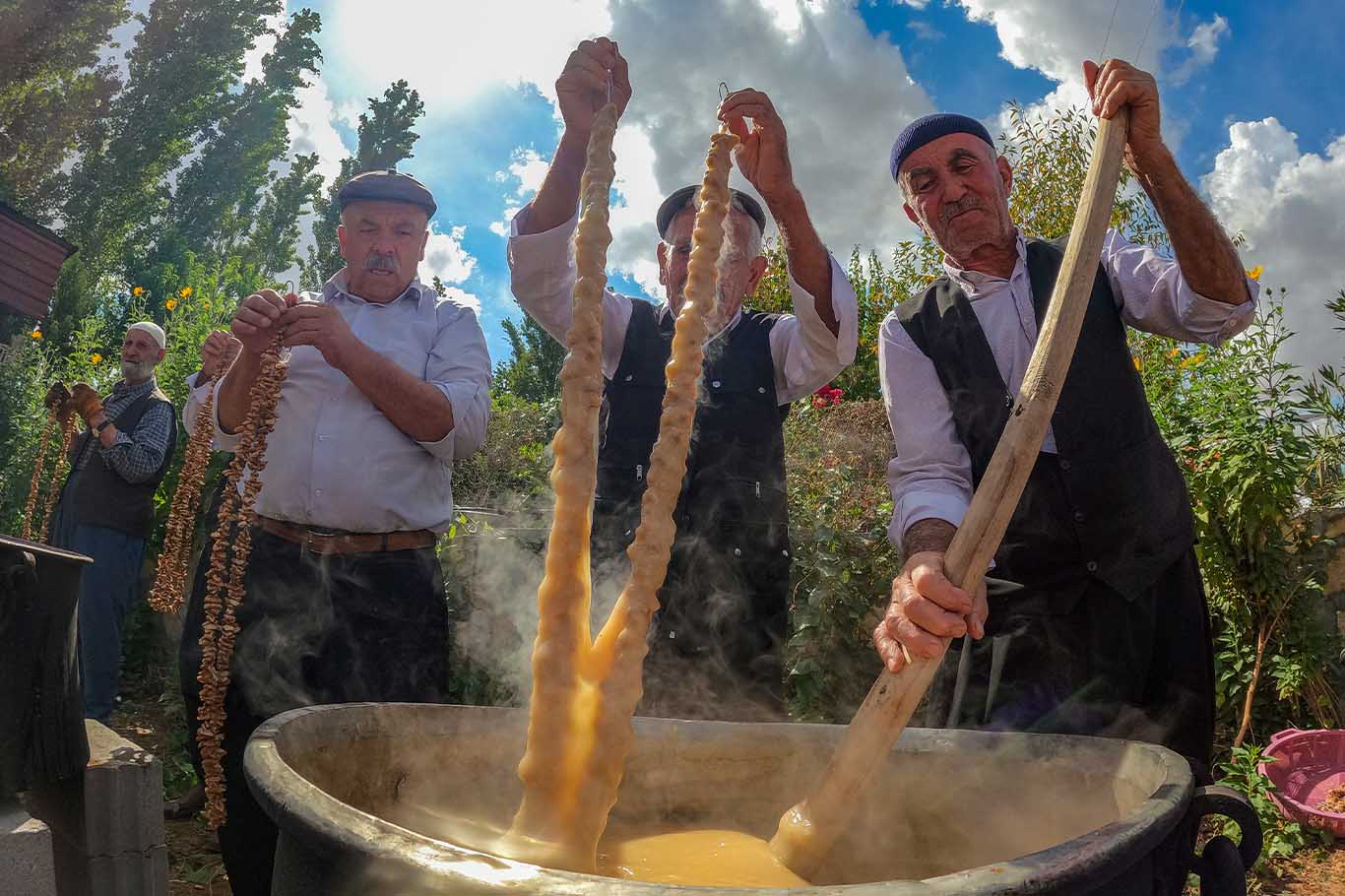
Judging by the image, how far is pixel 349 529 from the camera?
8.46 feet

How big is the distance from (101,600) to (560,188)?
13.9 ft

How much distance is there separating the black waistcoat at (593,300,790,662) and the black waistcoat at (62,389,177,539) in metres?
3.57

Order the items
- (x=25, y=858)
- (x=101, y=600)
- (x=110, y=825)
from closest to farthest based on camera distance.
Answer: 1. (x=25, y=858)
2. (x=110, y=825)
3. (x=101, y=600)

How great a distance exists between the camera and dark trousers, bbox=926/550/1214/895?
196 centimetres

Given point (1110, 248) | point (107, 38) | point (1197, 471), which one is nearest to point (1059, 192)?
point (1197, 471)

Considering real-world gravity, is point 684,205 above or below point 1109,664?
above

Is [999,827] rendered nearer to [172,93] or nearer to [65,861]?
[65,861]

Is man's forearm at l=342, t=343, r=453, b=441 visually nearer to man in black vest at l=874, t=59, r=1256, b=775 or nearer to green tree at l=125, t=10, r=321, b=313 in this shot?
man in black vest at l=874, t=59, r=1256, b=775

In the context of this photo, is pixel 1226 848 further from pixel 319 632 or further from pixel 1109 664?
pixel 319 632

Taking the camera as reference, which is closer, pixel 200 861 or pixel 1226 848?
pixel 1226 848

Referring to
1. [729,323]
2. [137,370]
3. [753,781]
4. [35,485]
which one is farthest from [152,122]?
[753,781]

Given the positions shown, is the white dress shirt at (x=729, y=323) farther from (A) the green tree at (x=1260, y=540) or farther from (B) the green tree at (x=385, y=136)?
(B) the green tree at (x=385, y=136)

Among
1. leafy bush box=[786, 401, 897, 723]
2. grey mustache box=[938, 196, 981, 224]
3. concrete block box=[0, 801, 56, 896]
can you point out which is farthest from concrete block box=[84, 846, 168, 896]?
leafy bush box=[786, 401, 897, 723]

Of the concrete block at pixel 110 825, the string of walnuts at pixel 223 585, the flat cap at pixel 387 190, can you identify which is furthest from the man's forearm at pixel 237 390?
the concrete block at pixel 110 825
